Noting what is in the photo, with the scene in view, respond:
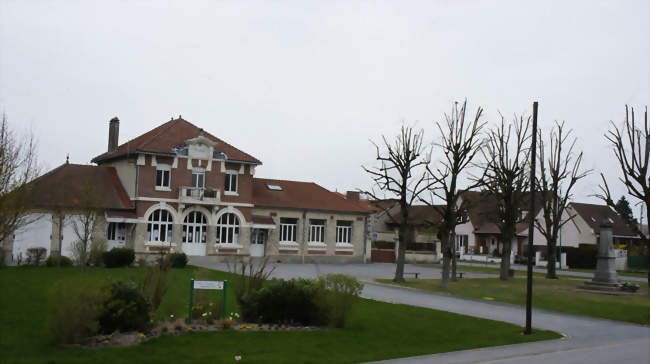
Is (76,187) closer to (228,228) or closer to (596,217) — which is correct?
(228,228)

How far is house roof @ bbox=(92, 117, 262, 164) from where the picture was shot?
3875 cm

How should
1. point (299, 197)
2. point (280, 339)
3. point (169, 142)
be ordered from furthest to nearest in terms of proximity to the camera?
1. point (299, 197)
2. point (169, 142)
3. point (280, 339)

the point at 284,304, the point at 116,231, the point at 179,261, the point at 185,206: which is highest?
the point at 185,206

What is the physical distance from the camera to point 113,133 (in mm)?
42125

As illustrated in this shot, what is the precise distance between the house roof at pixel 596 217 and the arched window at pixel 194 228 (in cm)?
3992

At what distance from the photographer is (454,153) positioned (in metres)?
30.8

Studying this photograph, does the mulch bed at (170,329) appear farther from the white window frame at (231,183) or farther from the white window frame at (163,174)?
the white window frame at (231,183)

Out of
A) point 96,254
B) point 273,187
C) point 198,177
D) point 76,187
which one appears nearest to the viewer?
point 96,254

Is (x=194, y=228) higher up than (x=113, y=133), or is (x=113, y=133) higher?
(x=113, y=133)

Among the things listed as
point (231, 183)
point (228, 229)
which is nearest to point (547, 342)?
point (228, 229)

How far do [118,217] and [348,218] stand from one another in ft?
58.3

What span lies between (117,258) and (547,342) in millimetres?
22282

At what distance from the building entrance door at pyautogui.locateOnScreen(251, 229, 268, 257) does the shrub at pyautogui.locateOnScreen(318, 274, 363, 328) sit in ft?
93.6

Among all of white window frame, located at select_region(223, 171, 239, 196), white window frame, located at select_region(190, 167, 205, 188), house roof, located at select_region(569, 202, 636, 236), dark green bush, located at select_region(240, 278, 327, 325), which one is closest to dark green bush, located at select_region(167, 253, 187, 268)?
white window frame, located at select_region(190, 167, 205, 188)
